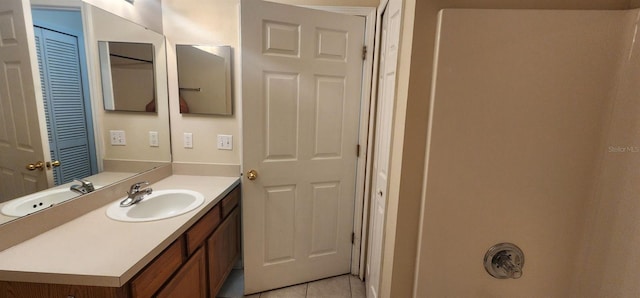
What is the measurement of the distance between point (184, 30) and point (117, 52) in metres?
0.46

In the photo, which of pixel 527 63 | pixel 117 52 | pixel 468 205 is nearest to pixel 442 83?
pixel 527 63

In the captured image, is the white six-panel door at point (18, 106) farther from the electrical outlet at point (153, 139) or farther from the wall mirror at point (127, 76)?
the electrical outlet at point (153, 139)

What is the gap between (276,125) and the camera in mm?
1607

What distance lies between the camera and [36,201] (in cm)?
102

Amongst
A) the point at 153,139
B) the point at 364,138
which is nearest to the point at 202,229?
the point at 153,139

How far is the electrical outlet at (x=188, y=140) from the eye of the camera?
6.10 feet

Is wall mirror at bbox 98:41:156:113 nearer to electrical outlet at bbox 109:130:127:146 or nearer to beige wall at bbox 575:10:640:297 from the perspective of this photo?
electrical outlet at bbox 109:130:127:146

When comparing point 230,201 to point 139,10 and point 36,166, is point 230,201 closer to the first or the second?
point 36,166

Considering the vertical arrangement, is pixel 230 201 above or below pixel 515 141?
below

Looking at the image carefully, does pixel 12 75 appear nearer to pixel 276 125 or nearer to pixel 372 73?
pixel 276 125

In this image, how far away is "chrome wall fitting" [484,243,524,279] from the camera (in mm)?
859

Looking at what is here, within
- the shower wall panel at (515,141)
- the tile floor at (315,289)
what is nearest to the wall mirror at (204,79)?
the tile floor at (315,289)

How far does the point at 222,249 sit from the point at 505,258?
1.52 meters

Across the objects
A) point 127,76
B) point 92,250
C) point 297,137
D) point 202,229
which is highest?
point 127,76
